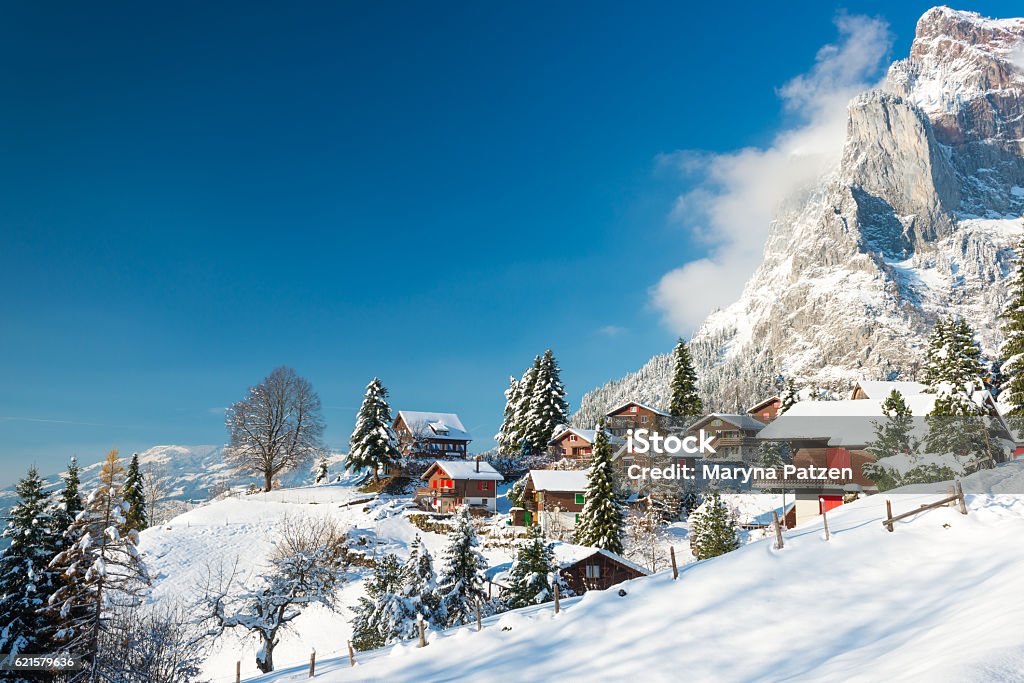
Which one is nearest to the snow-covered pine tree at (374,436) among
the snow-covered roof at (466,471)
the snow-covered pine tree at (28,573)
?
the snow-covered roof at (466,471)

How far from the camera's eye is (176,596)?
41094mm

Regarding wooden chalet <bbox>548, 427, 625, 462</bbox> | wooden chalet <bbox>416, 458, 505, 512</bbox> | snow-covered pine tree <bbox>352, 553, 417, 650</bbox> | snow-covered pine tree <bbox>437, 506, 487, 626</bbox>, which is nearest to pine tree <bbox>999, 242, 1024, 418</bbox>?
snow-covered pine tree <bbox>437, 506, 487, 626</bbox>

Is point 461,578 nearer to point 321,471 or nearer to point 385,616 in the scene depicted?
point 385,616

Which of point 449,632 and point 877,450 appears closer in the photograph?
point 449,632

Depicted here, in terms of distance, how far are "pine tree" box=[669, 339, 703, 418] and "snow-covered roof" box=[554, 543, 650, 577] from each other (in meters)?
34.9

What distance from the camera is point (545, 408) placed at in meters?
77.8

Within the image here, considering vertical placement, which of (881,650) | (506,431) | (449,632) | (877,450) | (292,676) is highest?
(506,431)

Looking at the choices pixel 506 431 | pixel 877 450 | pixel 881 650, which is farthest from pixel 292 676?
pixel 506 431

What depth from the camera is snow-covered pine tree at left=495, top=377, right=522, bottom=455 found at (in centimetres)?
7969

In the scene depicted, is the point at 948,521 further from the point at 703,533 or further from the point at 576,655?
the point at 703,533

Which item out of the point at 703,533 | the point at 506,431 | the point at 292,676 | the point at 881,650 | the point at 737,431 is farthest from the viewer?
the point at 506,431

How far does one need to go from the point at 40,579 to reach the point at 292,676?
1353 centimetres

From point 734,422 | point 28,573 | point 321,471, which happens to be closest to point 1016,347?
point 734,422

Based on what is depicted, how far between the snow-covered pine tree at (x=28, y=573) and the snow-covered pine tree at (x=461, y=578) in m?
17.9
